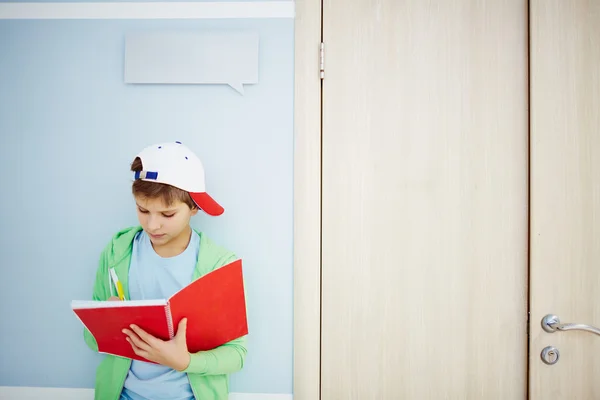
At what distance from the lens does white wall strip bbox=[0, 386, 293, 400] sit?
1.39m

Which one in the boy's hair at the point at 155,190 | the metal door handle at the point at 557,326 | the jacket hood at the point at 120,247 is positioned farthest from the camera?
the metal door handle at the point at 557,326

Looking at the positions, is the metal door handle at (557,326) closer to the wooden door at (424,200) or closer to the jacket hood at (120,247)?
the wooden door at (424,200)

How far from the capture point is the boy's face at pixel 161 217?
1.13 meters

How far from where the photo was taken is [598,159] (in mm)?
1375

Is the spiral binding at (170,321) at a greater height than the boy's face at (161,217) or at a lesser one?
lesser

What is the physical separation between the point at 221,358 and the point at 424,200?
834 millimetres

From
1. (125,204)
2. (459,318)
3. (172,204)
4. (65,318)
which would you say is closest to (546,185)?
(459,318)

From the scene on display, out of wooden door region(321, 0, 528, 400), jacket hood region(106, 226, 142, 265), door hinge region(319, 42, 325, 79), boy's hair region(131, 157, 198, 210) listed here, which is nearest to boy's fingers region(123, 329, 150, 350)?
jacket hood region(106, 226, 142, 265)

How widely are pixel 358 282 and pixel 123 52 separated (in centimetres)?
116

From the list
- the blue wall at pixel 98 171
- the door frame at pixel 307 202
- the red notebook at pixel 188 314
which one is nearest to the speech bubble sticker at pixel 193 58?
the blue wall at pixel 98 171

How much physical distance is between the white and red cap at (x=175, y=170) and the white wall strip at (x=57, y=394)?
0.69 m

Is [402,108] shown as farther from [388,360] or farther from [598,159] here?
[388,360]

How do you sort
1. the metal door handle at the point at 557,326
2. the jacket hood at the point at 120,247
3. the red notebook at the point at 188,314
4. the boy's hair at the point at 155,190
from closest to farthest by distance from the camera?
1. the red notebook at the point at 188,314
2. the boy's hair at the point at 155,190
3. the jacket hood at the point at 120,247
4. the metal door handle at the point at 557,326

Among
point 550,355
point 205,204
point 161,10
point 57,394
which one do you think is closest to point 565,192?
point 550,355
